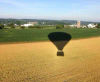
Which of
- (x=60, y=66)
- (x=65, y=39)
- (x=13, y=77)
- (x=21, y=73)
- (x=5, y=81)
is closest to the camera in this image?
(x=5, y=81)

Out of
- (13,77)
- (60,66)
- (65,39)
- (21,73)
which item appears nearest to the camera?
(13,77)

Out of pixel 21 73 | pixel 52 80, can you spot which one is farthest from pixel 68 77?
pixel 21 73

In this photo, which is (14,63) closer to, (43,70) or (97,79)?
(43,70)

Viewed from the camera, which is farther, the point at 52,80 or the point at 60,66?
the point at 60,66

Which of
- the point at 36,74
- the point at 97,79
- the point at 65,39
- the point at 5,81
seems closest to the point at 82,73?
the point at 97,79

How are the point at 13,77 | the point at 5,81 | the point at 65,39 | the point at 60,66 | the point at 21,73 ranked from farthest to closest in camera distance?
the point at 65,39, the point at 60,66, the point at 21,73, the point at 13,77, the point at 5,81

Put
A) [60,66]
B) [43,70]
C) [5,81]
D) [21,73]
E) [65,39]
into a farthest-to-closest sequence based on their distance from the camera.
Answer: [65,39] → [60,66] → [43,70] → [21,73] → [5,81]

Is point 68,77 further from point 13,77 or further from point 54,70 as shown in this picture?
point 13,77

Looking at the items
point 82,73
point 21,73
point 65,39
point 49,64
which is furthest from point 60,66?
point 65,39

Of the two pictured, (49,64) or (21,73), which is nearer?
(21,73)
